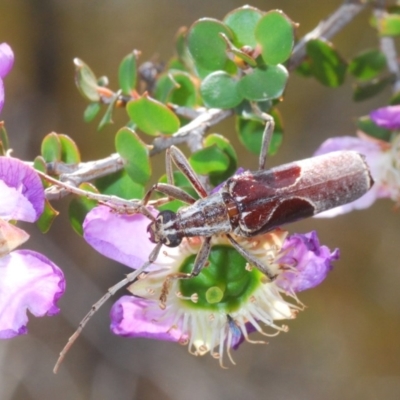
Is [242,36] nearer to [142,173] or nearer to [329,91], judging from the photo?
[142,173]

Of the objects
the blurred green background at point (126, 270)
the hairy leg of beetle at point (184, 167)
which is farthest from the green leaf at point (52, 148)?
the blurred green background at point (126, 270)

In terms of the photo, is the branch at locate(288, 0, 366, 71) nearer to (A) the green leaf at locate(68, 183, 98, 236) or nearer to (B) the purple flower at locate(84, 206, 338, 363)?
(B) the purple flower at locate(84, 206, 338, 363)

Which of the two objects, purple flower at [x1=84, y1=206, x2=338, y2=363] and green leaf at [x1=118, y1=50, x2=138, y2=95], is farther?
green leaf at [x1=118, y1=50, x2=138, y2=95]

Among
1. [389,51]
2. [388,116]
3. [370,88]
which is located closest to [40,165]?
[388,116]

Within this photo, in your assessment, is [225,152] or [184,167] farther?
[225,152]

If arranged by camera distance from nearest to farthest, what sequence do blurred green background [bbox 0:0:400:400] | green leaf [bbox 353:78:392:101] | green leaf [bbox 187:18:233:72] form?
green leaf [bbox 187:18:233:72], green leaf [bbox 353:78:392:101], blurred green background [bbox 0:0:400:400]

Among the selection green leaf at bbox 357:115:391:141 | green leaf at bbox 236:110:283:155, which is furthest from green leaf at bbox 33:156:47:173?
green leaf at bbox 357:115:391:141

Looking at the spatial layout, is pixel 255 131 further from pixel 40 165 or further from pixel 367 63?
pixel 40 165
